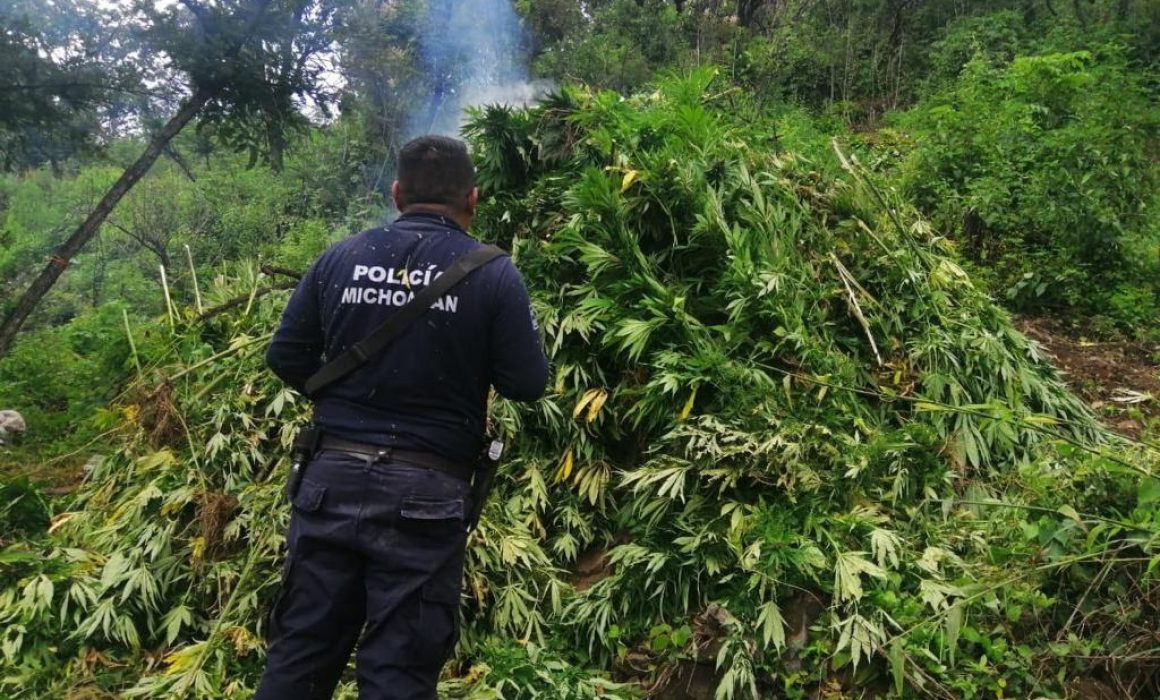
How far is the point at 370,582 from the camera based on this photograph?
206 cm

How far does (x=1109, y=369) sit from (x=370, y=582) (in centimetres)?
536

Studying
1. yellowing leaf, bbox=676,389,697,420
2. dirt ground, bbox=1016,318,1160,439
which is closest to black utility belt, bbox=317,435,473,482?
yellowing leaf, bbox=676,389,697,420

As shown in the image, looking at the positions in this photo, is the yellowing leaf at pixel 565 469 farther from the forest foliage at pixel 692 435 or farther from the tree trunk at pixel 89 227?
the tree trunk at pixel 89 227

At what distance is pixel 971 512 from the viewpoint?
3410 mm

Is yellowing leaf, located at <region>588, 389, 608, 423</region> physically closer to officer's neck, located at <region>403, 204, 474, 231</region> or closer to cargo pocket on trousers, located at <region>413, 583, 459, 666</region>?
officer's neck, located at <region>403, 204, 474, 231</region>

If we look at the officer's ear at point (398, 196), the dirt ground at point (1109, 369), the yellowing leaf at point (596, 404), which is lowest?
the dirt ground at point (1109, 369)

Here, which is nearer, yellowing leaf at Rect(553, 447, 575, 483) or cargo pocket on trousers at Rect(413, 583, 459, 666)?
cargo pocket on trousers at Rect(413, 583, 459, 666)

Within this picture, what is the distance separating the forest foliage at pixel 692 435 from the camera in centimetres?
276

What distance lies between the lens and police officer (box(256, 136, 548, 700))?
2.04m

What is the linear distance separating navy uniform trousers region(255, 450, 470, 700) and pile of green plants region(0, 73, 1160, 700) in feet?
3.04

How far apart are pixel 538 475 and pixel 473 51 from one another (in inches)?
487

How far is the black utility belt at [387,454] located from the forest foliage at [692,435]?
1112 millimetres

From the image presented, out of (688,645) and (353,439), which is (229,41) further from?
(688,645)

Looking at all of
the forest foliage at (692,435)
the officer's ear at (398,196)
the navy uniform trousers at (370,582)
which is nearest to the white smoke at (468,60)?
the forest foliage at (692,435)
